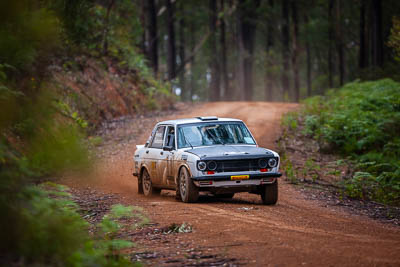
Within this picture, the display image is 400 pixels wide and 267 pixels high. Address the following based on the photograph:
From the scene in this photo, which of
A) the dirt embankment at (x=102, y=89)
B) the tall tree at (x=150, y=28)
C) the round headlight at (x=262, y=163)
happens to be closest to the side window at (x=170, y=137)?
the round headlight at (x=262, y=163)

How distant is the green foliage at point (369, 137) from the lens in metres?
15.5

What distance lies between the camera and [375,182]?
16.4 metres

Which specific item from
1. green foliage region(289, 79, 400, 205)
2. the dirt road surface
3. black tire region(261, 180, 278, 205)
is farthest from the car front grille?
green foliage region(289, 79, 400, 205)

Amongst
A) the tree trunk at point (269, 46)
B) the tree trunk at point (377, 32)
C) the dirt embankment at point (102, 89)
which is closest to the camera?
the dirt embankment at point (102, 89)

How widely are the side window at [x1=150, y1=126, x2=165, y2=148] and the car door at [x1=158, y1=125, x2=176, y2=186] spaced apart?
0.25 m

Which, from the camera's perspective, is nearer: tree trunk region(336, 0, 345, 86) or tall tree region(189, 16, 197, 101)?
tree trunk region(336, 0, 345, 86)

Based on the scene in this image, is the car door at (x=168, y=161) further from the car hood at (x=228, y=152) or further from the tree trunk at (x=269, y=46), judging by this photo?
the tree trunk at (x=269, y=46)

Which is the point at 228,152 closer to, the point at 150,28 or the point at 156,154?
the point at 156,154

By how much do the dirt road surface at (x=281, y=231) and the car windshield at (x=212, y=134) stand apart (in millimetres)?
1184

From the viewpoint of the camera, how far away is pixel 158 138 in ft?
43.1

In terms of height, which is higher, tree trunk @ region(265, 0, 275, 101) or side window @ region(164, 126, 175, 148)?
tree trunk @ region(265, 0, 275, 101)

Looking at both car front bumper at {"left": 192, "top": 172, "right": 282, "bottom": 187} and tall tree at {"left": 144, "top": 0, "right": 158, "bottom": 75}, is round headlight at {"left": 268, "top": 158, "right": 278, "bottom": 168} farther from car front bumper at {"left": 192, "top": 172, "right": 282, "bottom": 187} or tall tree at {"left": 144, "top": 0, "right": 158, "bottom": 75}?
tall tree at {"left": 144, "top": 0, "right": 158, "bottom": 75}

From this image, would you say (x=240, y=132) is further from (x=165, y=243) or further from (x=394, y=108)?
(x=394, y=108)

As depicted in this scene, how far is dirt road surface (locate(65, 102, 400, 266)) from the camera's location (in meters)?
7.01
